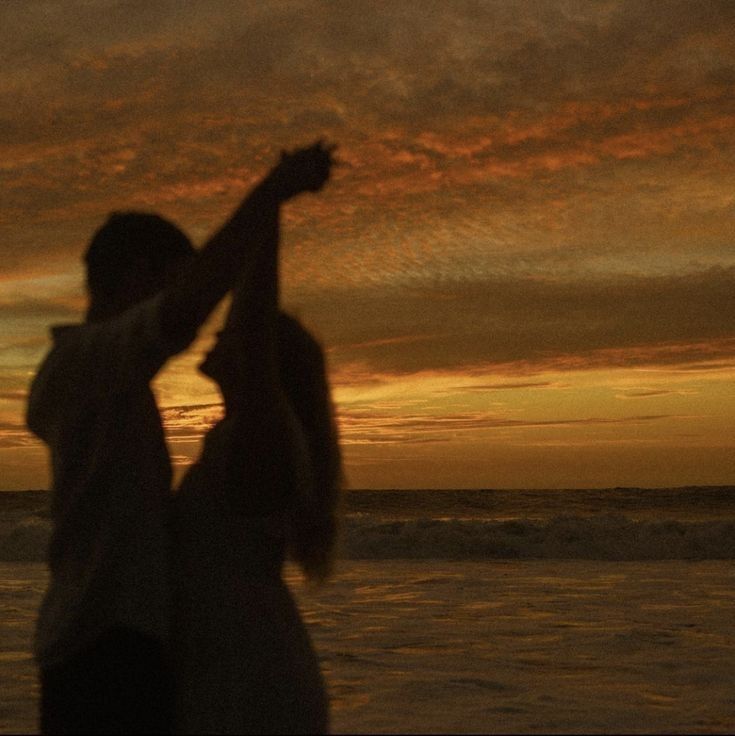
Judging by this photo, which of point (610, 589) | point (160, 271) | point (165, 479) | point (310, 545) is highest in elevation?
point (160, 271)

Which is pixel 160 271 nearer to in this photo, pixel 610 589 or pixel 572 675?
pixel 572 675

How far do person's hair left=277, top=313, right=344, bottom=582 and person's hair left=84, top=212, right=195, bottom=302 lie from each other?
0.87ft

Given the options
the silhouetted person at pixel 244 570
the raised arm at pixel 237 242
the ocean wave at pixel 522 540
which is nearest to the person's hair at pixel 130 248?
the silhouetted person at pixel 244 570

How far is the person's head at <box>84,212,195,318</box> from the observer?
2.02 meters

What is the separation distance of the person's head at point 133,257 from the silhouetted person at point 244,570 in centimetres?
20

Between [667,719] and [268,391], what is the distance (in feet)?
14.0

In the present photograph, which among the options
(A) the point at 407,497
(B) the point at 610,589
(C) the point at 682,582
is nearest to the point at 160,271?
(B) the point at 610,589

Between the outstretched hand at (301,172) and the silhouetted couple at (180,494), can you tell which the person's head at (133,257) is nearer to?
the silhouetted couple at (180,494)

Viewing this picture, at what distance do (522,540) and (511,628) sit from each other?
1106cm

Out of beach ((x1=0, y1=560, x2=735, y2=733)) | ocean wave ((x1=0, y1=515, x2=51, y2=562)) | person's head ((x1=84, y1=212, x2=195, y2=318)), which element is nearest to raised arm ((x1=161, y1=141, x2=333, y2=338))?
person's head ((x1=84, y1=212, x2=195, y2=318))

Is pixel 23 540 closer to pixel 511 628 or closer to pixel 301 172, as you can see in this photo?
pixel 511 628

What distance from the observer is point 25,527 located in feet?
62.9

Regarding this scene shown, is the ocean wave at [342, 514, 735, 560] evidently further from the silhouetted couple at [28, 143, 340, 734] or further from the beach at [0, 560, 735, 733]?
the silhouetted couple at [28, 143, 340, 734]

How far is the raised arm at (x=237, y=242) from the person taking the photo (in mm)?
1666
